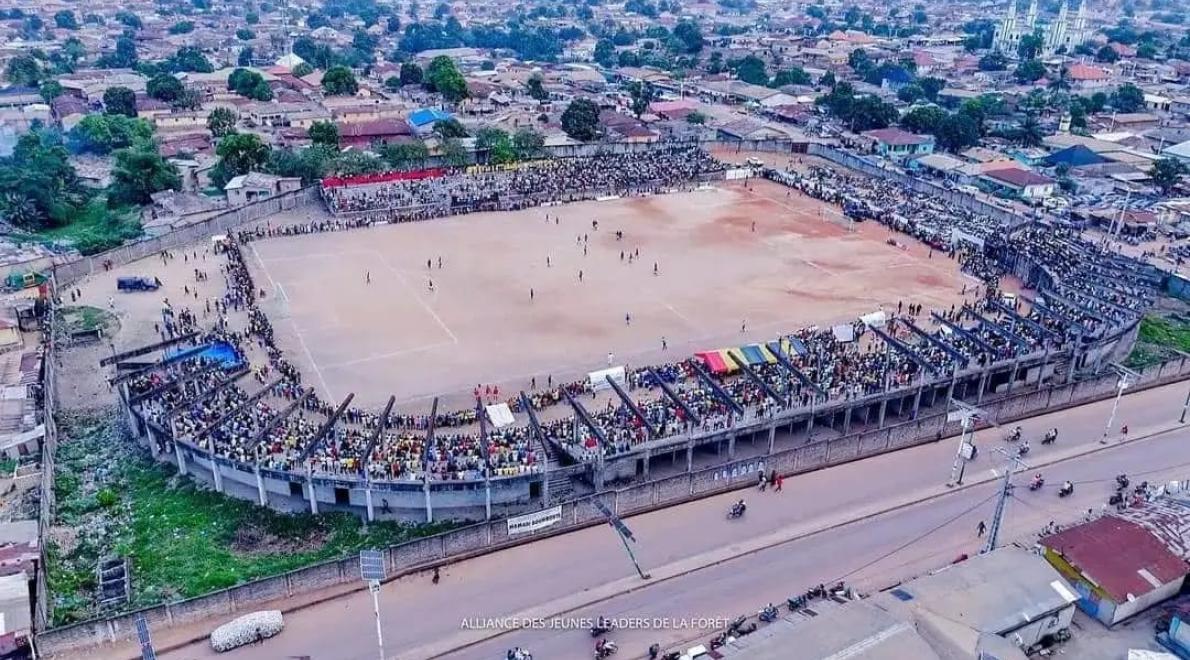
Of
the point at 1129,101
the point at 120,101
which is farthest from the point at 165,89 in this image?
the point at 1129,101

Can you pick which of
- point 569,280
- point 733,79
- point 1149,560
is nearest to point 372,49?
point 733,79

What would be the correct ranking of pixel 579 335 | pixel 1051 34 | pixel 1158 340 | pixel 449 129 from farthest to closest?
A: pixel 1051 34
pixel 449 129
pixel 1158 340
pixel 579 335

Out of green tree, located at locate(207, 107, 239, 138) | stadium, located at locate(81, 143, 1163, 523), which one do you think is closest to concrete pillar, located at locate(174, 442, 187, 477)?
stadium, located at locate(81, 143, 1163, 523)

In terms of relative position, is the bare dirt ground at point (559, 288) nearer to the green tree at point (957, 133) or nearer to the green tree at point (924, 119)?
the green tree at point (957, 133)

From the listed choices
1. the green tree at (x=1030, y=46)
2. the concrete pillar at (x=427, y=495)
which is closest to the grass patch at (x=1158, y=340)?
the concrete pillar at (x=427, y=495)

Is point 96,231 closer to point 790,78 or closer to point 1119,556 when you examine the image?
point 1119,556

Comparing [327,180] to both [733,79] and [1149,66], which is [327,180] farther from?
[1149,66]
